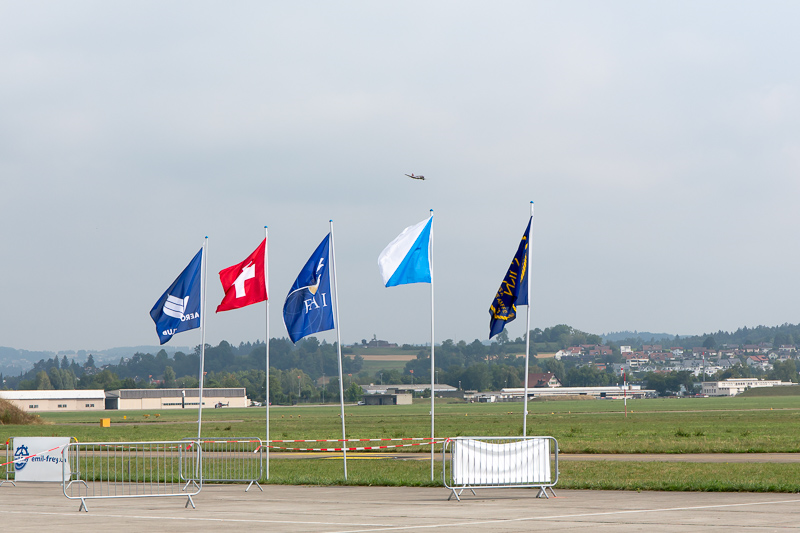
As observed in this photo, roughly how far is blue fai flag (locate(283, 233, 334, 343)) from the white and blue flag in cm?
189

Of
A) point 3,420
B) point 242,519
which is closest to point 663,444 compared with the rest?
point 242,519

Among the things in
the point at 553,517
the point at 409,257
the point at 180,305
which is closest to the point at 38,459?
the point at 180,305

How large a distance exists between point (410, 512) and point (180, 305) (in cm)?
1211

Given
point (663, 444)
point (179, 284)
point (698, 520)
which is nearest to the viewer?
point (698, 520)

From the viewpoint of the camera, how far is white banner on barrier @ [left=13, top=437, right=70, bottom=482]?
25047 millimetres

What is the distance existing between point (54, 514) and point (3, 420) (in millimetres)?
57486

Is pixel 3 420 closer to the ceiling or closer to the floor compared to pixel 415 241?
closer to the floor

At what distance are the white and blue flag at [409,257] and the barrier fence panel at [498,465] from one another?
5074mm

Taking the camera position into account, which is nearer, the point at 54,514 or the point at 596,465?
the point at 54,514

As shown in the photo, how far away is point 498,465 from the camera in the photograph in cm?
2016

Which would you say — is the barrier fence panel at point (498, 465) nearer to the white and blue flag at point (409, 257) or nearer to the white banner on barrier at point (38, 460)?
the white and blue flag at point (409, 257)

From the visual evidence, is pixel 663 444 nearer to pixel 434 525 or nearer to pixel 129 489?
pixel 129 489

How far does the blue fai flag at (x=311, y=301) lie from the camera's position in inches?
1005

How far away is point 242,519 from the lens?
16.8 meters
